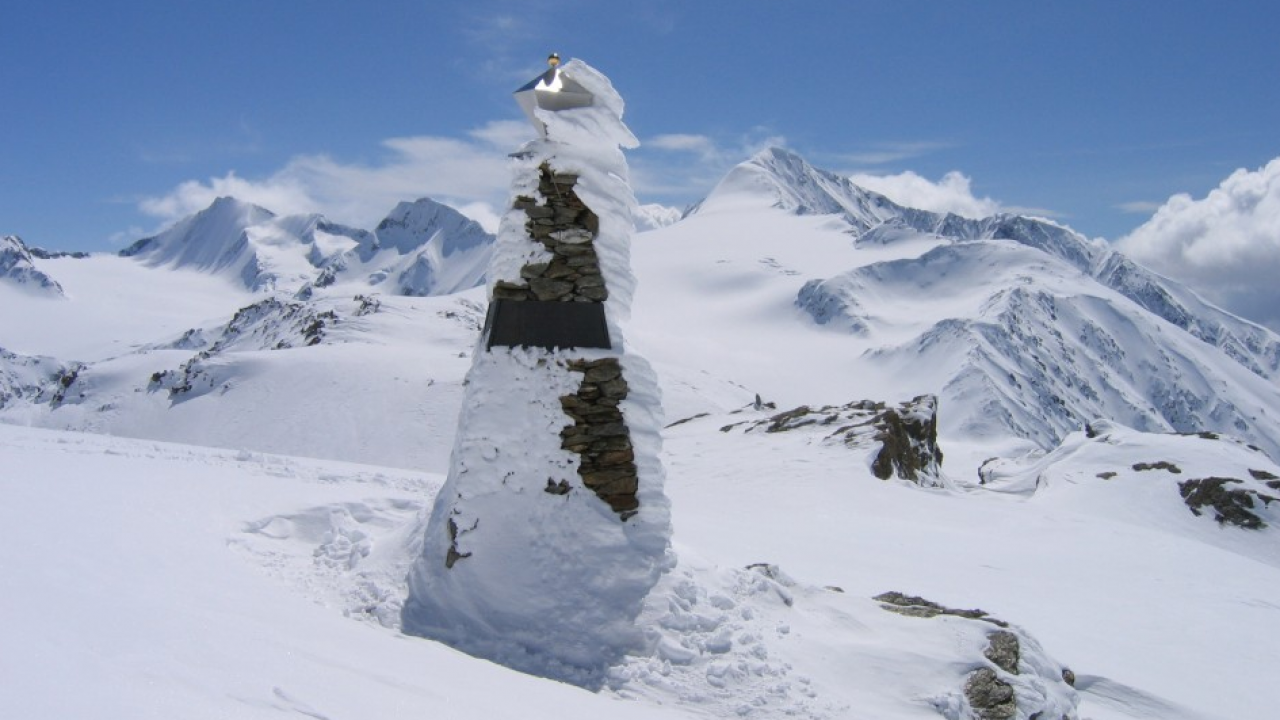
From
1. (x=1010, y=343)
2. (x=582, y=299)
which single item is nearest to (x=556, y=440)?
(x=582, y=299)

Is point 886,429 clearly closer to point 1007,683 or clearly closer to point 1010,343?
point 1007,683

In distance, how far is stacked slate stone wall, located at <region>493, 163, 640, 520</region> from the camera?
31.8 ft

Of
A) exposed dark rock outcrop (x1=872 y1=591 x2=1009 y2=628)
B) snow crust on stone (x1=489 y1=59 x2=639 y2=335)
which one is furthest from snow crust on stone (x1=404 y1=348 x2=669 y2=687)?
exposed dark rock outcrop (x1=872 y1=591 x2=1009 y2=628)

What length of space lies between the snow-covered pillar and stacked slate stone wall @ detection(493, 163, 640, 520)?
0.05ft

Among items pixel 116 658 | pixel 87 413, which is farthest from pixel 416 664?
pixel 87 413

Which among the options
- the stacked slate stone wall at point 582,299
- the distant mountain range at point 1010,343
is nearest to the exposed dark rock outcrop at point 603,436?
the stacked slate stone wall at point 582,299

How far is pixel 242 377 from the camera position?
40.8m

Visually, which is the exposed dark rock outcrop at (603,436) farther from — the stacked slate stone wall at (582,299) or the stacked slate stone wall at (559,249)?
the stacked slate stone wall at (559,249)

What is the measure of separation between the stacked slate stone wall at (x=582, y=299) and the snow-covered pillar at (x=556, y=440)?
16 millimetres

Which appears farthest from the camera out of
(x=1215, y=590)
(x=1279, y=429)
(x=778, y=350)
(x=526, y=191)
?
(x=1279, y=429)

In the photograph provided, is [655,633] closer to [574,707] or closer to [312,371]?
[574,707]

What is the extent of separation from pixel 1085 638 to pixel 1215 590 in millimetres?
7745

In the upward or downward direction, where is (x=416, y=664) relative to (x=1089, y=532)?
downward

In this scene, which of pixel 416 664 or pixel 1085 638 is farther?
pixel 1085 638
